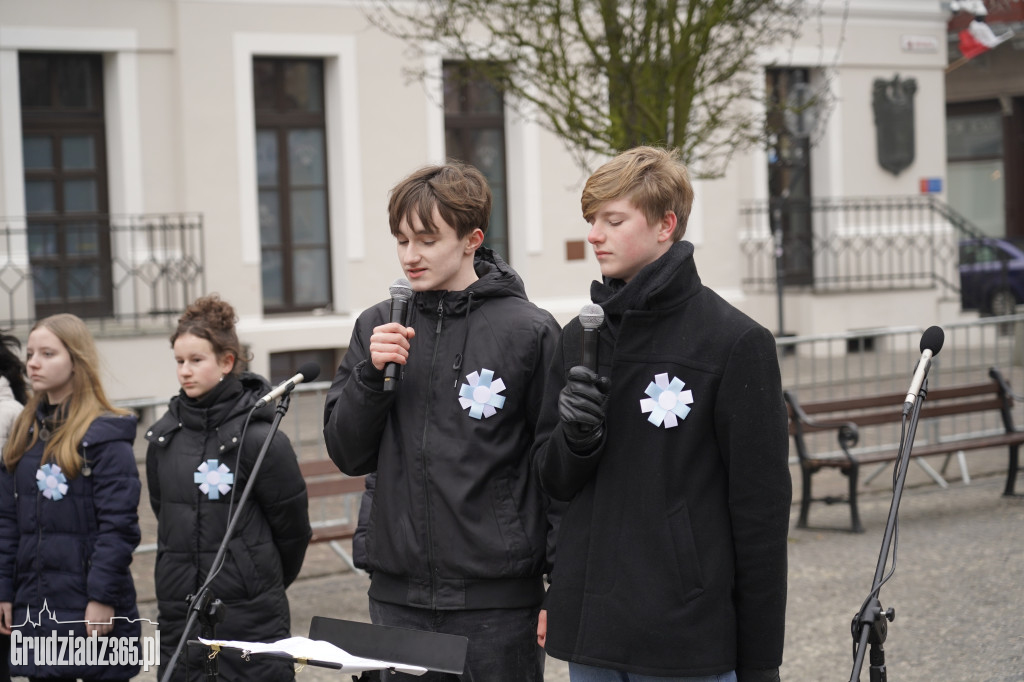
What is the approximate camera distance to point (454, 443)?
3535mm

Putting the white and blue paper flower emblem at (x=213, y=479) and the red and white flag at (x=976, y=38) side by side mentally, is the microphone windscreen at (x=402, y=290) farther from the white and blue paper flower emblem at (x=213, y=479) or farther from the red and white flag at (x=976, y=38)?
the red and white flag at (x=976, y=38)

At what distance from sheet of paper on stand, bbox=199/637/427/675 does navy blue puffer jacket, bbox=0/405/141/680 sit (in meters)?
1.84

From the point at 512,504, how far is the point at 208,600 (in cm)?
84

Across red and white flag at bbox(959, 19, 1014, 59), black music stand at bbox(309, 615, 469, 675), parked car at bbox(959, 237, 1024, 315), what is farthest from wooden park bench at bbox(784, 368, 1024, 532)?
red and white flag at bbox(959, 19, 1014, 59)

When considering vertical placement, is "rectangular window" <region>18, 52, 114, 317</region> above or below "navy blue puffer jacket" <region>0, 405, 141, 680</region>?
above

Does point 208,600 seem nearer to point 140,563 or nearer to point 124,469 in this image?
point 124,469

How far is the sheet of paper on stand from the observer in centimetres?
288

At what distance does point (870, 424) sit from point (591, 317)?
22.6ft

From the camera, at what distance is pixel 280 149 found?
16078mm

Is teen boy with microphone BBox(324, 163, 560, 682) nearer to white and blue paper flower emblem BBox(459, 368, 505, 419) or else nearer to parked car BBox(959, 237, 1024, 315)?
white and blue paper flower emblem BBox(459, 368, 505, 419)

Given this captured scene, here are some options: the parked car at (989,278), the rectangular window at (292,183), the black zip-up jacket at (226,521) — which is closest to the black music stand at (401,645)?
the black zip-up jacket at (226,521)

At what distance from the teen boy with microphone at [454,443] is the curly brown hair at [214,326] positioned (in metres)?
1.20

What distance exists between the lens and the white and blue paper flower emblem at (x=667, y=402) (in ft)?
10.2

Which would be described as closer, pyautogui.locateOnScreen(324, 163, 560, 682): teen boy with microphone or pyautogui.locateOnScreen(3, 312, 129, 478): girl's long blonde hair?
pyautogui.locateOnScreen(324, 163, 560, 682): teen boy with microphone
